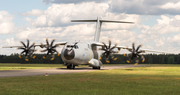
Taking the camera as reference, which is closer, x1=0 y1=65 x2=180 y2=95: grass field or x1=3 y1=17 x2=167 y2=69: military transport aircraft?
x1=0 y1=65 x2=180 y2=95: grass field

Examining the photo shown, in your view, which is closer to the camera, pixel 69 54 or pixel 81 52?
pixel 69 54

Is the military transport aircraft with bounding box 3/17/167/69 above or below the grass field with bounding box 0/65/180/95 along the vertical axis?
above

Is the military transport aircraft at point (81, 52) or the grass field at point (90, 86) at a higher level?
the military transport aircraft at point (81, 52)

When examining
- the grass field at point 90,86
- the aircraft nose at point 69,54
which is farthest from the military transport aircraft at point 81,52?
the grass field at point 90,86

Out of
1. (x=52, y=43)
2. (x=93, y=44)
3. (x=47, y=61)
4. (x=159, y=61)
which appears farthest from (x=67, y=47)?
(x=159, y=61)

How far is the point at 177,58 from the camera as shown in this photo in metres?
154

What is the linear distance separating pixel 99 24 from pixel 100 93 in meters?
44.2

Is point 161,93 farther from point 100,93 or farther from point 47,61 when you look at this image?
point 47,61

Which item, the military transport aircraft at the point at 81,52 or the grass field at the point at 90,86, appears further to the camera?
the military transport aircraft at the point at 81,52

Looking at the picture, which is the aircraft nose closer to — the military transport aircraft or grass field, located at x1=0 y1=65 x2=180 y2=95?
the military transport aircraft

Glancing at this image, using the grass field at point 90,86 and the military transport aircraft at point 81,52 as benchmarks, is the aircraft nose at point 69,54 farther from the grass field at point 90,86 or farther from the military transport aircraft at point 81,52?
the grass field at point 90,86

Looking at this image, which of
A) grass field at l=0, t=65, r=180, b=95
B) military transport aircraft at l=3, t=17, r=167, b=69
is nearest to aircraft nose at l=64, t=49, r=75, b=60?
military transport aircraft at l=3, t=17, r=167, b=69

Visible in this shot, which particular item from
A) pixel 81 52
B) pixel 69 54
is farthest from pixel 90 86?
pixel 81 52

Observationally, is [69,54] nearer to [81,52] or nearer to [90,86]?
[81,52]
